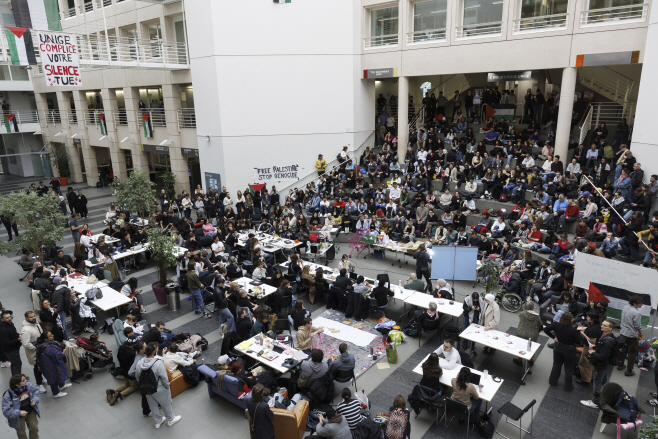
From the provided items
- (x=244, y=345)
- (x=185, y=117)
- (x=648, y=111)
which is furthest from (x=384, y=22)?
(x=244, y=345)

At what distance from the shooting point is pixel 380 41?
930 inches

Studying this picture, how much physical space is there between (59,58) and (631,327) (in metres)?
19.8

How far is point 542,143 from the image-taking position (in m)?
21.0

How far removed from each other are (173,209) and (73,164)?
18855 mm

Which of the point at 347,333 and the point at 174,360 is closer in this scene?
the point at 174,360

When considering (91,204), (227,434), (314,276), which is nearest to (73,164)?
(91,204)

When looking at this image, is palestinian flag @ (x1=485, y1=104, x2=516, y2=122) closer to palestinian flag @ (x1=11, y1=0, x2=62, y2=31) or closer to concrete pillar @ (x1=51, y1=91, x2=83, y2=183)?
palestinian flag @ (x1=11, y1=0, x2=62, y2=31)

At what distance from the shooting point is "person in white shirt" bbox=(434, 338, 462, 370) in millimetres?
8609

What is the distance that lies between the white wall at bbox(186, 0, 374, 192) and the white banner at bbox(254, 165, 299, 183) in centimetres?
32

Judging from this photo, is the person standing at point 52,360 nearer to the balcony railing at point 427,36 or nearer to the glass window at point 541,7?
the balcony railing at point 427,36

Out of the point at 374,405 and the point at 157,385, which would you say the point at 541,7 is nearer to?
the point at 374,405

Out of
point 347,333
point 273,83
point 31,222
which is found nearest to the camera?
point 347,333

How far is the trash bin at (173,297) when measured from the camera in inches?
509

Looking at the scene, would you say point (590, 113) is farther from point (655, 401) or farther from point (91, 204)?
point (91, 204)
